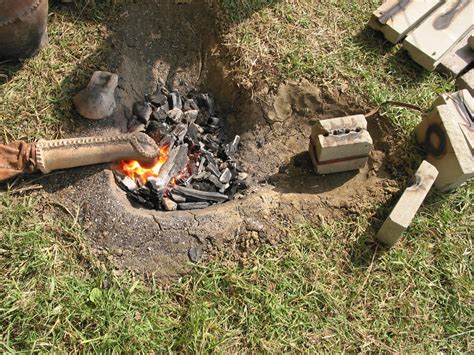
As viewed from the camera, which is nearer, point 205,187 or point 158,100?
point 205,187

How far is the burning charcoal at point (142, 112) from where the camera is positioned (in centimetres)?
425

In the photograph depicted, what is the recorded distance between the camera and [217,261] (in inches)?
139

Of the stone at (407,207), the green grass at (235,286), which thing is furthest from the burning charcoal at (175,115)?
the stone at (407,207)

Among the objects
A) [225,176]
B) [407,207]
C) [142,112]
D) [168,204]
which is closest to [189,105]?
[142,112]

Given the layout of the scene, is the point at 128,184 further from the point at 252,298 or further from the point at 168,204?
the point at 252,298

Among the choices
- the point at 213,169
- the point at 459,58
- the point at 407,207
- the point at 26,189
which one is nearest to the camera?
the point at 407,207

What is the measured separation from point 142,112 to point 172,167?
0.61m

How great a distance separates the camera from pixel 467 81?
14.7ft

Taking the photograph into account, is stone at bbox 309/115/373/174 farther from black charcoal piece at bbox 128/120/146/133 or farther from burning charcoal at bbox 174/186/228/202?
black charcoal piece at bbox 128/120/146/133

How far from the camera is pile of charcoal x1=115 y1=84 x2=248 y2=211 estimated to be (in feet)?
12.8

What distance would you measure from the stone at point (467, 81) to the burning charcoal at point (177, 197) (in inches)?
113

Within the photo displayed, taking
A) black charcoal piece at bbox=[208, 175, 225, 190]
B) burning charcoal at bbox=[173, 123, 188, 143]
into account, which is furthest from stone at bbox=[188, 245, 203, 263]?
burning charcoal at bbox=[173, 123, 188, 143]

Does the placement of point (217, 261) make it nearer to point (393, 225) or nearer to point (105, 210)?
point (105, 210)

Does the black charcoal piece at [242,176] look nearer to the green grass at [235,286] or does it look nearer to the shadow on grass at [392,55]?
the green grass at [235,286]
